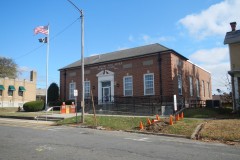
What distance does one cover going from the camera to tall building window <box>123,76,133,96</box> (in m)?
29.4

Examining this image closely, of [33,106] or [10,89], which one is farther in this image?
[10,89]

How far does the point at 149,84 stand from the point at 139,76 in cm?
153


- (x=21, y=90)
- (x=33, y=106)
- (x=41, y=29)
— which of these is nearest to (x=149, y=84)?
(x=41, y=29)

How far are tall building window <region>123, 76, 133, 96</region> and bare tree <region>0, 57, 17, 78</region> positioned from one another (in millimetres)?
44132

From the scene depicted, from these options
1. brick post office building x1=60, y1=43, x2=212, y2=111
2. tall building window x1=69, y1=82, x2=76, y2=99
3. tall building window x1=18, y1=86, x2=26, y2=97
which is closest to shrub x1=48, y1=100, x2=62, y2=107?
brick post office building x1=60, y1=43, x2=212, y2=111

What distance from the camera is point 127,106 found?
90.1ft

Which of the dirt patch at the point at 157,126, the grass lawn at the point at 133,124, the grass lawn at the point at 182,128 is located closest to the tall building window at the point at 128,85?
the grass lawn at the point at 133,124

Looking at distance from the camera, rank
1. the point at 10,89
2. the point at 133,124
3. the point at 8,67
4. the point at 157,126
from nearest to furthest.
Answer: the point at 157,126, the point at 133,124, the point at 10,89, the point at 8,67

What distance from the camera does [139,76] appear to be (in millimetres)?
28797

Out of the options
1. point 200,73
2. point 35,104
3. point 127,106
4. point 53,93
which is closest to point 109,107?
point 127,106

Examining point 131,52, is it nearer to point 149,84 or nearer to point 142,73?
point 142,73

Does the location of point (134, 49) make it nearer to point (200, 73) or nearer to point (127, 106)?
point (127, 106)

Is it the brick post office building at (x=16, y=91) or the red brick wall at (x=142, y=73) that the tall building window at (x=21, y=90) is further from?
the red brick wall at (x=142, y=73)

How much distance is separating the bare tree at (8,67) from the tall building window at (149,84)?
154 feet
